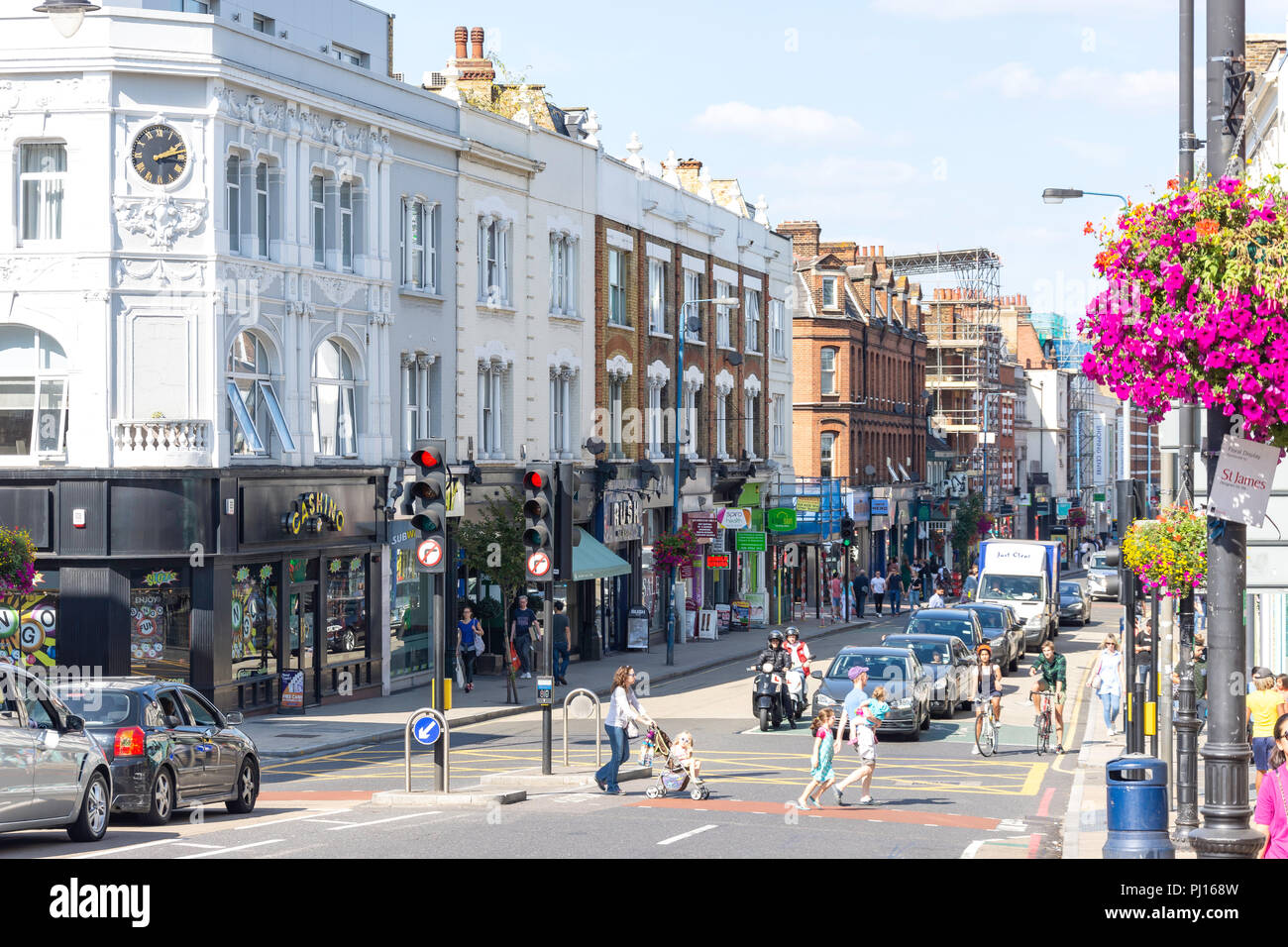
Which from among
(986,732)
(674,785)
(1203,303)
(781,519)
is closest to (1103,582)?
(781,519)

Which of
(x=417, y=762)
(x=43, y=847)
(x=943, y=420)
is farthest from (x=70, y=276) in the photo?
(x=943, y=420)

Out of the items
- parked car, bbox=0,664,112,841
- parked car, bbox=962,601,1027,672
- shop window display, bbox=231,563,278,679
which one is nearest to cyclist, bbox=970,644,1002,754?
parked car, bbox=962,601,1027,672

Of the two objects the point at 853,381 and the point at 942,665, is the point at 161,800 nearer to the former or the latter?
the point at 942,665

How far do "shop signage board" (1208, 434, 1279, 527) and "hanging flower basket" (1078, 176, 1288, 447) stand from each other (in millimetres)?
115

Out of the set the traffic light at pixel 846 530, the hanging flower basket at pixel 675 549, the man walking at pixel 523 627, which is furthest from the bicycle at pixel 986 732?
the traffic light at pixel 846 530

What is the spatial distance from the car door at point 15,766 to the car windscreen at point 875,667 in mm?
17111

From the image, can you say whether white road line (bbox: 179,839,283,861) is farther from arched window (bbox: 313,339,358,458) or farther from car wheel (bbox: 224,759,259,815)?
arched window (bbox: 313,339,358,458)

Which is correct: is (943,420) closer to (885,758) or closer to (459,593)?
(459,593)

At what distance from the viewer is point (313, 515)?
33.5 meters

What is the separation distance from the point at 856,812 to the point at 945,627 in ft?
63.9

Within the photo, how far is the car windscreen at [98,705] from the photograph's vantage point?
714 inches

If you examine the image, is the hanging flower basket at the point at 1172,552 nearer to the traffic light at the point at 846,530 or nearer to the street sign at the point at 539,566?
the street sign at the point at 539,566

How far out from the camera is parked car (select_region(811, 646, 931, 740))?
97.7 ft

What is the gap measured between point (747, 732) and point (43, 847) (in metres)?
16.9
